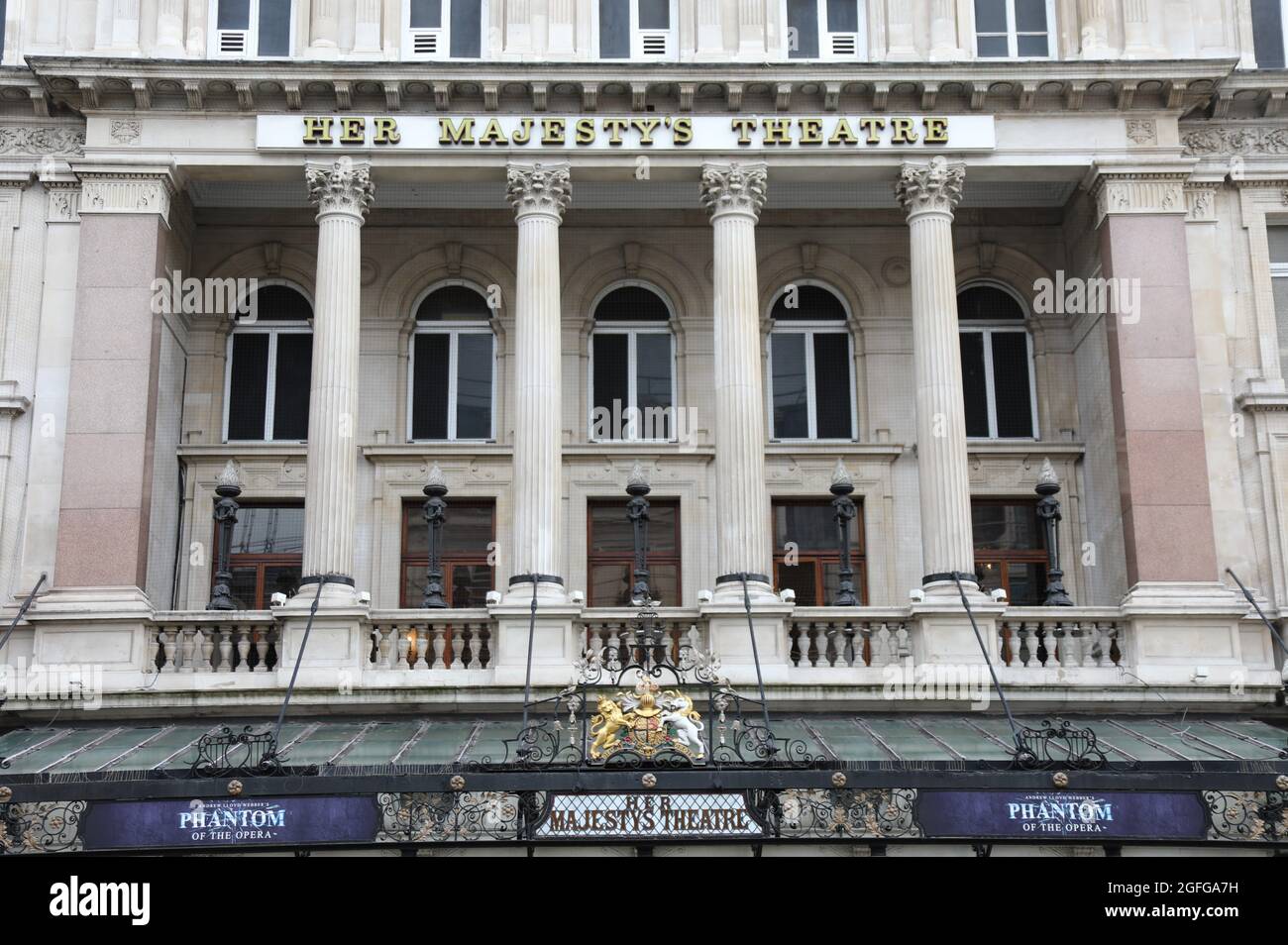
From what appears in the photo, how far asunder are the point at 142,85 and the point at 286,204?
3725 millimetres

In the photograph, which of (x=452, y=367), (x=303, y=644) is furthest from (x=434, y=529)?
(x=452, y=367)

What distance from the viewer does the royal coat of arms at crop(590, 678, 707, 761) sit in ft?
69.9

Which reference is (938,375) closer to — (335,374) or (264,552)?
(335,374)

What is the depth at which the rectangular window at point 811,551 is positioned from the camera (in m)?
30.4

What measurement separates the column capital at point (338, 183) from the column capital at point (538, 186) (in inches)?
99.1

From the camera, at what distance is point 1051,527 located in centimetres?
2766

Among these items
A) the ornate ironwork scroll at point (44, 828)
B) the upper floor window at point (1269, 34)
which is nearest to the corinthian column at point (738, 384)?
the upper floor window at point (1269, 34)

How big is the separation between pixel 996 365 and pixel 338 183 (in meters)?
12.7

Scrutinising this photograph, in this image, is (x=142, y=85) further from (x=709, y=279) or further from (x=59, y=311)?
(x=709, y=279)

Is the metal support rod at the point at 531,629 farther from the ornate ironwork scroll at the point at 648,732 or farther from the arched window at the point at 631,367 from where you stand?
the arched window at the point at 631,367

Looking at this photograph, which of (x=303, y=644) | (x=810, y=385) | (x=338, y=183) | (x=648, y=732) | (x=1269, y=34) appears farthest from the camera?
(x=810, y=385)

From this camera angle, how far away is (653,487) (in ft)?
101

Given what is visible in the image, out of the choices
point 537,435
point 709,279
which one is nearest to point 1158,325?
point 709,279
